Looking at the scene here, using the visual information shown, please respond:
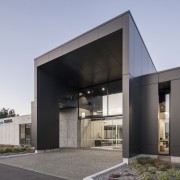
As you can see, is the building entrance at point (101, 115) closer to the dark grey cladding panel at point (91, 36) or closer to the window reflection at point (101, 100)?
the window reflection at point (101, 100)

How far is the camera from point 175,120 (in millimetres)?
12945

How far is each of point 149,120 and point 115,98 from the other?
7067 mm

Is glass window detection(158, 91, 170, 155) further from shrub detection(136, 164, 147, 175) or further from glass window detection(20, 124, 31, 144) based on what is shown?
glass window detection(20, 124, 31, 144)

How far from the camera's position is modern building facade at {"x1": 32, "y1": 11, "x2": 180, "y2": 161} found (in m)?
12.7

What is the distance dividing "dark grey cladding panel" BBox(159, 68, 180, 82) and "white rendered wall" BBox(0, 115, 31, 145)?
19.7 meters

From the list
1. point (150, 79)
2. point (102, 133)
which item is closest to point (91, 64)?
point (150, 79)

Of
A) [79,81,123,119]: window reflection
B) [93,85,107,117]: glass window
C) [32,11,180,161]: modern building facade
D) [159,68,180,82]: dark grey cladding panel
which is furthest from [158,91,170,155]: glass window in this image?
[93,85,107,117]: glass window

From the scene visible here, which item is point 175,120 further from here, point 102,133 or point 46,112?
point 46,112

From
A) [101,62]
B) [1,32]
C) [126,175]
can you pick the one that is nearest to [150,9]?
[101,62]

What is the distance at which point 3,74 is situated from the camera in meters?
30.9

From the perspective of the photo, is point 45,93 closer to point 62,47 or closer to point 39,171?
point 62,47

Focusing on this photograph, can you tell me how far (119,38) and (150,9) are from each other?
7.83 metres

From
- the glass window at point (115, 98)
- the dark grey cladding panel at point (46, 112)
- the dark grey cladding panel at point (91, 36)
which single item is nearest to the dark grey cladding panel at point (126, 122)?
the dark grey cladding panel at point (91, 36)

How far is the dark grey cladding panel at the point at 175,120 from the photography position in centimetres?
1273
